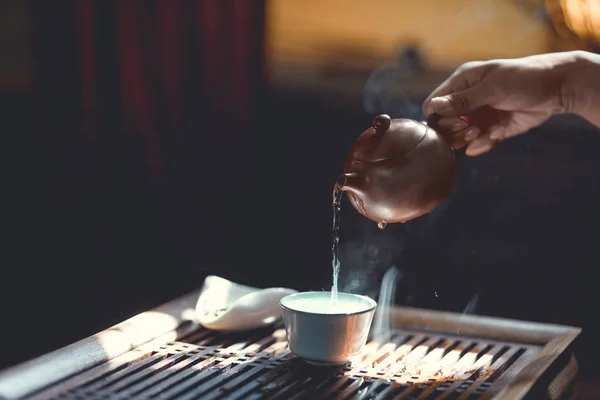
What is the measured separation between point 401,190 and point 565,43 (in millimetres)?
1897

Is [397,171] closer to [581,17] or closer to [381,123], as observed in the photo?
[381,123]

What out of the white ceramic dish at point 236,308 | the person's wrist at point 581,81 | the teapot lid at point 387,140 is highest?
the person's wrist at point 581,81

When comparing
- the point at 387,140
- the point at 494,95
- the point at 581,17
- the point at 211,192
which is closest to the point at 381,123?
the point at 387,140

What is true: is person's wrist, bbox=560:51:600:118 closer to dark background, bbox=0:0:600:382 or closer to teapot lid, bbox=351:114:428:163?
teapot lid, bbox=351:114:428:163

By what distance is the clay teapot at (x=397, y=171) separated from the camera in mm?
1331

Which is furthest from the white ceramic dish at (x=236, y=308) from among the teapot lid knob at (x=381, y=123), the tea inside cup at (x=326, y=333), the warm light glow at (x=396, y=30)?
the warm light glow at (x=396, y=30)

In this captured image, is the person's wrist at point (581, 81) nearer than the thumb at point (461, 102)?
No

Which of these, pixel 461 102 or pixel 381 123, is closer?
pixel 381 123

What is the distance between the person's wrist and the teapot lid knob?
0.66 meters

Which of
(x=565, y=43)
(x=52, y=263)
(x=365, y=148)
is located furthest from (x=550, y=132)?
(x=52, y=263)

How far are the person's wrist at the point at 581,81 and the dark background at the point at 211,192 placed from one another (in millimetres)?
1159

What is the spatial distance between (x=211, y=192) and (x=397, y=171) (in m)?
2.16

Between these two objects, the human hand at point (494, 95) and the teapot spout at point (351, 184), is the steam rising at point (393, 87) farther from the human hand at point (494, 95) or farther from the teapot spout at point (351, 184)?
the teapot spout at point (351, 184)

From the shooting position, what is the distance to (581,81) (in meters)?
1.79
